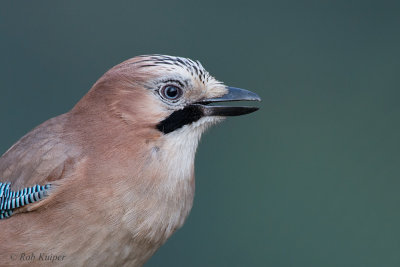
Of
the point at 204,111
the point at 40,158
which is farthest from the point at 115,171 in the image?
the point at 204,111

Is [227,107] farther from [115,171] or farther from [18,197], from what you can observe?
[18,197]

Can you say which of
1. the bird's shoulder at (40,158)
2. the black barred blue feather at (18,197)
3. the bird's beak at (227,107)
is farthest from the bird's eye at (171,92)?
the black barred blue feather at (18,197)

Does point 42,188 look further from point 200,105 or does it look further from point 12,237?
point 200,105

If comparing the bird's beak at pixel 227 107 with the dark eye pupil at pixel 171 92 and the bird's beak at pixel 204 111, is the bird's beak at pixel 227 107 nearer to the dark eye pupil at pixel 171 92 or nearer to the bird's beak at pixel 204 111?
the bird's beak at pixel 204 111

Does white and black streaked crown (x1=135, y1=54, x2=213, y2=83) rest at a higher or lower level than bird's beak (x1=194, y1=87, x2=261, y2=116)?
higher

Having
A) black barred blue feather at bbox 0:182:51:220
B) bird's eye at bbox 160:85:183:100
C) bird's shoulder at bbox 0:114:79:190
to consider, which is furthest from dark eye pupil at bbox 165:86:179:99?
black barred blue feather at bbox 0:182:51:220

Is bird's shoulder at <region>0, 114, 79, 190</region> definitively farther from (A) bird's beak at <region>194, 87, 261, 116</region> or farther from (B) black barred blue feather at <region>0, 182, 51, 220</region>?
(A) bird's beak at <region>194, 87, 261, 116</region>
